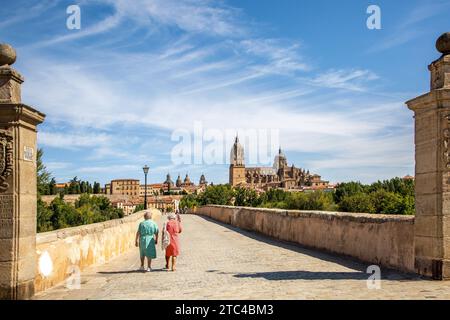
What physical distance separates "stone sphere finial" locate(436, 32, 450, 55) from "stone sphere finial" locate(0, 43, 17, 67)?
622 centimetres

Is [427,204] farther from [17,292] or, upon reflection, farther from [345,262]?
[17,292]

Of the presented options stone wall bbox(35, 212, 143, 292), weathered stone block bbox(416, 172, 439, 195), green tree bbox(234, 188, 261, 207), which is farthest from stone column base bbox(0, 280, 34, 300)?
green tree bbox(234, 188, 261, 207)

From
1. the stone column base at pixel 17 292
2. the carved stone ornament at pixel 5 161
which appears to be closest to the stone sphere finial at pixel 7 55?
the carved stone ornament at pixel 5 161

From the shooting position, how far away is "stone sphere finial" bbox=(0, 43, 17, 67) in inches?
263

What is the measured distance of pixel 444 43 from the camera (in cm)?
750

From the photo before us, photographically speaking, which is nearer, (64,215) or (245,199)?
(64,215)

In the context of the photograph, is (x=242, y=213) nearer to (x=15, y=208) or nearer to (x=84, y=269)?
(x=84, y=269)

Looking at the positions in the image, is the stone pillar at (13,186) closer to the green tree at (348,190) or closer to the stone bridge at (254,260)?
the stone bridge at (254,260)

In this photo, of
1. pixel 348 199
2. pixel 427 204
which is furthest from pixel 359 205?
pixel 427 204

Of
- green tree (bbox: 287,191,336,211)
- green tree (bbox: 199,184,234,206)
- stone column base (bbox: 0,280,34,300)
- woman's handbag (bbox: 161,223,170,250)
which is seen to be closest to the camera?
stone column base (bbox: 0,280,34,300)

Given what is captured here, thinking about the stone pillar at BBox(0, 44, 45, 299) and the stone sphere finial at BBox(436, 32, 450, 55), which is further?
the stone sphere finial at BBox(436, 32, 450, 55)

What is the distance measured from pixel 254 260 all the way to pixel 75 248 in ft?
13.1

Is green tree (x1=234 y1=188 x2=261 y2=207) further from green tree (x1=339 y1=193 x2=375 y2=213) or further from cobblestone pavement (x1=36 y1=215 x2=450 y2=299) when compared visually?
cobblestone pavement (x1=36 y1=215 x2=450 y2=299)
